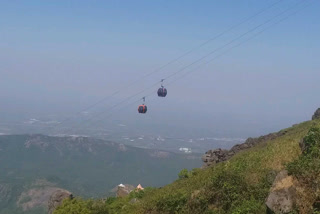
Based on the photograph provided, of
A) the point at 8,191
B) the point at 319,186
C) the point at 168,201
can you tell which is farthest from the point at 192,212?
the point at 8,191

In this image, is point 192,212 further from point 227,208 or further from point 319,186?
point 319,186

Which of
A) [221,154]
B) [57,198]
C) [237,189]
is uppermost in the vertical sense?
[221,154]

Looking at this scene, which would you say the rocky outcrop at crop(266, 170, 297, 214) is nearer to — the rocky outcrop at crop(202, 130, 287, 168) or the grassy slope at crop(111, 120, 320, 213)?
the grassy slope at crop(111, 120, 320, 213)

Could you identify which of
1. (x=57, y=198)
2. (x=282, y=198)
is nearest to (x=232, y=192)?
(x=282, y=198)

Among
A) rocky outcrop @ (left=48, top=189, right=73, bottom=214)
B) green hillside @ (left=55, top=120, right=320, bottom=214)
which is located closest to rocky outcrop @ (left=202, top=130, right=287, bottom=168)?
rocky outcrop @ (left=48, top=189, right=73, bottom=214)

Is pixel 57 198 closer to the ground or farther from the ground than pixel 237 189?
closer to the ground

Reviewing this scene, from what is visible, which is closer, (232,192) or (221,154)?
(232,192)

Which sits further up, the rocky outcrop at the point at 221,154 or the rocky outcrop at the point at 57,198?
the rocky outcrop at the point at 221,154

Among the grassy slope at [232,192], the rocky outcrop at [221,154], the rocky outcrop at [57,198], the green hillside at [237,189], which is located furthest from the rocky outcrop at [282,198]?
the rocky outcrop at [57,198]

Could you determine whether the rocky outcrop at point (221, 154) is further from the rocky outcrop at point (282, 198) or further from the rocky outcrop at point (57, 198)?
the rocky outcrop at point (282, 198)

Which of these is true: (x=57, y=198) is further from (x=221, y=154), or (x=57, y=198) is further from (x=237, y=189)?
(x=237, y=189)
